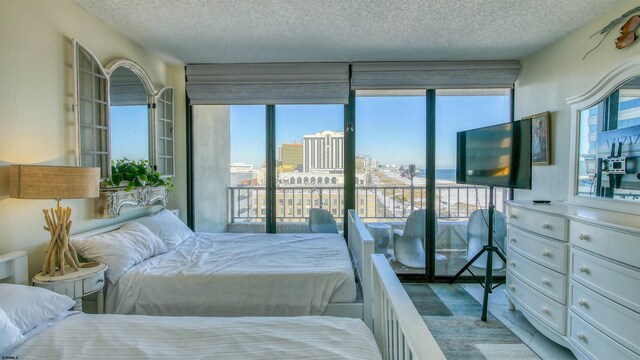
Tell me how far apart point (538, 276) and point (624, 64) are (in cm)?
156

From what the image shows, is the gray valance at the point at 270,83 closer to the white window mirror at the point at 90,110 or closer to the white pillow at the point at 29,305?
the white window mirror at the point at 90,110

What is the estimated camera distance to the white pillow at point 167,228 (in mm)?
2627

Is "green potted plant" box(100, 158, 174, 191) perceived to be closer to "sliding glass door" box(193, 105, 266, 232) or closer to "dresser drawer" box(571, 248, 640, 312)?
"sliding glass door" box(193, 105, 266, 232)

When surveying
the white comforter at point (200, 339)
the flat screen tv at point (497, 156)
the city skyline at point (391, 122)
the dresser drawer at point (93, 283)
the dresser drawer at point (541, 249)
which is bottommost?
the white comforter at point (200, 339)

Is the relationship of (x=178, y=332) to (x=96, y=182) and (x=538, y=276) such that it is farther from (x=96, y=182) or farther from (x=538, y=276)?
(x=538, y=276)

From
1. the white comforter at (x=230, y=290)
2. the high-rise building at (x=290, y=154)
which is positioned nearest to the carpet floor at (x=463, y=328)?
the white comforter at (x=230, y=290)

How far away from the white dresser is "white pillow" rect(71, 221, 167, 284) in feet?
9.34

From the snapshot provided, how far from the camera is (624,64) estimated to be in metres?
2.08

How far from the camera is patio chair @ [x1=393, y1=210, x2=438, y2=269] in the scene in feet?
11.6

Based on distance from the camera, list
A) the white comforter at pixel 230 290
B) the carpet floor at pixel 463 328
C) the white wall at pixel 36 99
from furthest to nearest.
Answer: the carpet floor at pixel 463 328
the white comforter at pixel 230 290
the white wall at pixel 36 99

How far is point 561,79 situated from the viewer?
272cm

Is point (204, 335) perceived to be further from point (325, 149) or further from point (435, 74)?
A: point (435, 74)

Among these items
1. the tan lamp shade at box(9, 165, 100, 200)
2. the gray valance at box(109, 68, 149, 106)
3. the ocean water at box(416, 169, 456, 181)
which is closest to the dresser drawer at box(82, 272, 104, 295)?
the tan lamp shade at box(9, 165, 100, 200)

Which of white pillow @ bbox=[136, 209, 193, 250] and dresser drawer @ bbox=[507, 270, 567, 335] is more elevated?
white pillow @ bbox=[136, 209, 193, 250]
